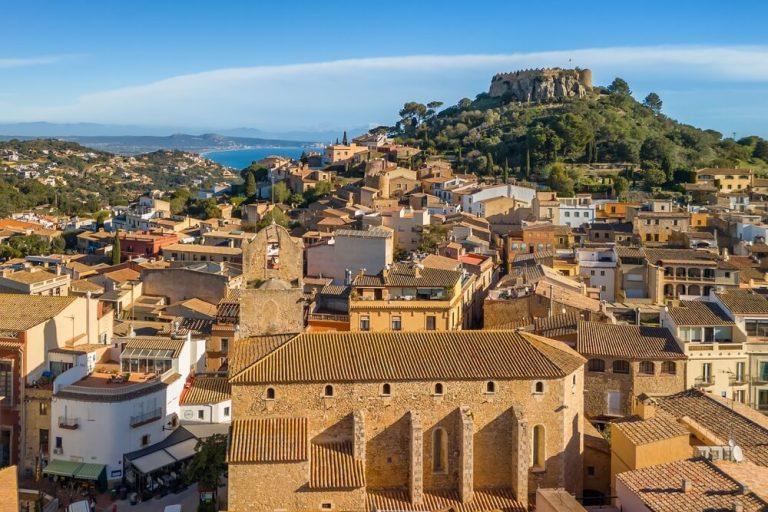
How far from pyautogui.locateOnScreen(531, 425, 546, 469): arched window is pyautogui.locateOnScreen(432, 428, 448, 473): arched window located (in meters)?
2.49

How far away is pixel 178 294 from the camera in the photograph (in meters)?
49.0

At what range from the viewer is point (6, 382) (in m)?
30.6

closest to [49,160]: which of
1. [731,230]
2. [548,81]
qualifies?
[548,81]

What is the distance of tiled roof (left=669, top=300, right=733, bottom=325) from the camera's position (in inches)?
1266

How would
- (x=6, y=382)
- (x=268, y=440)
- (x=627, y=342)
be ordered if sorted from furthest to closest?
1. (x=627, y=342)
2. (x=6, y=382)
3. (x=268, y=440)

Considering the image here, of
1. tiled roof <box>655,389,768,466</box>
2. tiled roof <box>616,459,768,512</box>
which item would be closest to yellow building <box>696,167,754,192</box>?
tiled roof <box>655,389,768,466</box>

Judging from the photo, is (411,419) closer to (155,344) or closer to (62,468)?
(62,468)

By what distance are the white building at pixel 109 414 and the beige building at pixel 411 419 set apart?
22.5 ft

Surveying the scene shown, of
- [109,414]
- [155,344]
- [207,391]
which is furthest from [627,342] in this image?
[109,414]

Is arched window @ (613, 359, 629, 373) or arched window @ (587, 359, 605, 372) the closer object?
arched window @ (613, 359, 629, 373)

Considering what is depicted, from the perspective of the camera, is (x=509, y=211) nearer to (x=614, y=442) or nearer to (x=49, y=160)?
(x=614, y=442)

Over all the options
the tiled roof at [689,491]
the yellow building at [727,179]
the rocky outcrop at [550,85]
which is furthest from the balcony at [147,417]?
the rocky outcrop at [550,85]

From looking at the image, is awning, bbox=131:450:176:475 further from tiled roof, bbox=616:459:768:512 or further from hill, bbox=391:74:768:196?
hill, bbox=391:74:768:196

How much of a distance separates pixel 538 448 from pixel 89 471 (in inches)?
583
